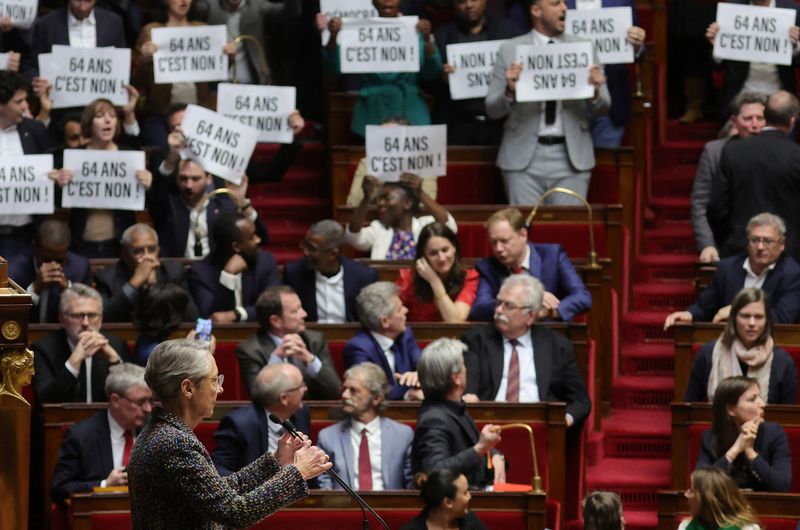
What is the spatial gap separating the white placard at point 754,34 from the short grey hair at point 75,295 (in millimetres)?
3763

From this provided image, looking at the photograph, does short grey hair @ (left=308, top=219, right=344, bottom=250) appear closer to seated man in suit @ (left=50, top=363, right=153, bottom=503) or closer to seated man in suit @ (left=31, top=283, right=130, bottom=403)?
seated man in suit @ (left=31, top=283, right=130, bottom=403)

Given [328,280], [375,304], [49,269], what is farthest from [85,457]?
[328,280]

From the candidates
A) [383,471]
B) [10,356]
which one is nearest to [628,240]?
[383,471]

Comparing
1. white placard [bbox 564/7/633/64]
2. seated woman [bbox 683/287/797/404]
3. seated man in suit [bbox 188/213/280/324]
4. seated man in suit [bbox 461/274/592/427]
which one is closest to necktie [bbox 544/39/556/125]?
white placard [bbox 564/7/633/64]

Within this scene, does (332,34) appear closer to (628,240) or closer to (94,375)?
(628,240)

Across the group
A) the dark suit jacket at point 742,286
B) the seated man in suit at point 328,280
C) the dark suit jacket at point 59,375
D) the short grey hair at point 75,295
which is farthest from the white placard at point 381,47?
the dark suit jacket at point 59,375

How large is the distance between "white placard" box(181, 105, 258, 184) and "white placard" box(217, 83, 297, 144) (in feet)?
1.41

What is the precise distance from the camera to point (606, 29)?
32.9 ft

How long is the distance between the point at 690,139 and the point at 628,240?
1773mm

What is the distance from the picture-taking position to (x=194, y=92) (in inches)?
411

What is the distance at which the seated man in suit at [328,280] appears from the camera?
8.50 meters

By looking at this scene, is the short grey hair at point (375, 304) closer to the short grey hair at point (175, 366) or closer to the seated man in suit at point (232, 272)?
the seated man in suit at point (232, 272)

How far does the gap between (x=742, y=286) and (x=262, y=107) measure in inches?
115

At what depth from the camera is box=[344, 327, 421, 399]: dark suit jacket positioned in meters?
7.90
